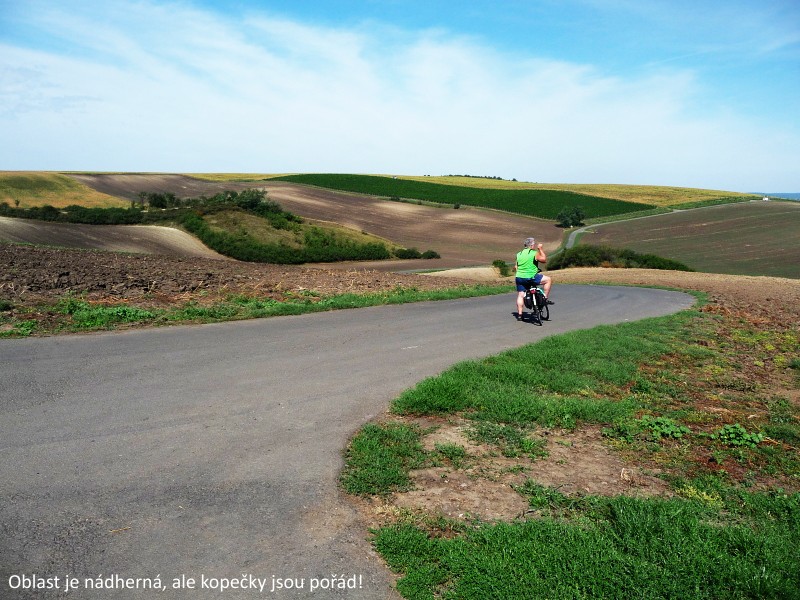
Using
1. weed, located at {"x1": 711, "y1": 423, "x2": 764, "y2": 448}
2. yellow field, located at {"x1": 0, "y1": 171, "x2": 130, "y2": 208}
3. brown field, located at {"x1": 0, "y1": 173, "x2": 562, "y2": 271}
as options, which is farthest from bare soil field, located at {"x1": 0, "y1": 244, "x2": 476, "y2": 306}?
yellow field, located at {"x1": 0, "y1": 171, "x2": 130, "y2": 208}

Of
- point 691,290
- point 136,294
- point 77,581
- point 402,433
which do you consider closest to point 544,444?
point 402,433

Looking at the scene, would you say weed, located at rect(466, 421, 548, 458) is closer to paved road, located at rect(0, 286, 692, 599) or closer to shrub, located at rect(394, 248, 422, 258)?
paved road, located at rect(0, 286, 692, 599)

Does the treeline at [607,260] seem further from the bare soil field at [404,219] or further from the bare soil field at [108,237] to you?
the bare soil field at [108,237]

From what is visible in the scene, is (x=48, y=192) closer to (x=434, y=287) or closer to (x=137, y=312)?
(x=434, y=287)

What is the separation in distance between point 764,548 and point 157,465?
4.75 meters

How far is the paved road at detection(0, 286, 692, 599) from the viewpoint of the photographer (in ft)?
12.3

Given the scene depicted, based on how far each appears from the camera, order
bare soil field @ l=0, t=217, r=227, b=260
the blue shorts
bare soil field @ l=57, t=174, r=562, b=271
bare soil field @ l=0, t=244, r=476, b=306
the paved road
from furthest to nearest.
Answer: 1. bare soil field @ l=57, t=174, r=562, b=271
2. bare soil field @ l=0, t=217, r=227, b=260
3. bare soil field @ l=0, t=244, r=476, b=306
4. the blue shorts
5. the paved road

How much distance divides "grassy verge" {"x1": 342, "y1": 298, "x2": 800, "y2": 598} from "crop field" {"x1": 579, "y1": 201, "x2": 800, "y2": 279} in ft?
140

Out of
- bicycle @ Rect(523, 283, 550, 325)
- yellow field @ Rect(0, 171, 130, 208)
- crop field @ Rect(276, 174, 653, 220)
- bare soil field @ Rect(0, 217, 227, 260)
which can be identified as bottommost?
bare soil field @ Rect(0, 217, 227, 260)

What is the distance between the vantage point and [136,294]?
47.6 ft

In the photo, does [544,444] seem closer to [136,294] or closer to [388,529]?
[388,529]

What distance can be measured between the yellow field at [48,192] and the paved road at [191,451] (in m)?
66.3

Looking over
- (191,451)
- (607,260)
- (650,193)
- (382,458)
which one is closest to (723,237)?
(607,260)

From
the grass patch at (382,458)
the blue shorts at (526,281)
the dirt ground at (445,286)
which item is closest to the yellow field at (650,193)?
the dirt ground at (445,286)
